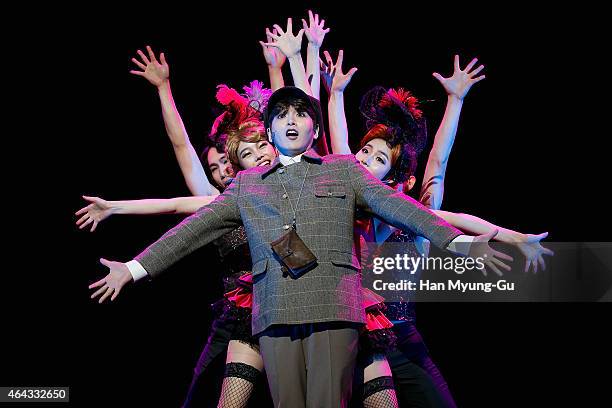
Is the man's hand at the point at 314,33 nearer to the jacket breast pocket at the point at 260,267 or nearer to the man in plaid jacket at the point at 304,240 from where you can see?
the man in plaid jacket at the point at 304,240

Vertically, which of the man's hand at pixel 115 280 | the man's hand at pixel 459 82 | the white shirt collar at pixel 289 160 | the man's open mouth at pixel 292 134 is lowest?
the man's hand at pixel 115 280

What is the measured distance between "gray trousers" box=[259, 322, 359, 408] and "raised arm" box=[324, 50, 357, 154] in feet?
3.65

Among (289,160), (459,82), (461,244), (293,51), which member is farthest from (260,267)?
(459,82)

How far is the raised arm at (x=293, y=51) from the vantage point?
350 cm

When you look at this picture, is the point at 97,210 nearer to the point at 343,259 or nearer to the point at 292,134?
the point at 292,134

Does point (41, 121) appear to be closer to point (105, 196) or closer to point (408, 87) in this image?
point (105, 196)

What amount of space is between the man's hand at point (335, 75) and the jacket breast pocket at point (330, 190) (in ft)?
3.30

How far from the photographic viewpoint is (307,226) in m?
2.64

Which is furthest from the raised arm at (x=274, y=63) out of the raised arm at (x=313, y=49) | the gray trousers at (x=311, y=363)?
the gray trousers at (x=311, y=363)

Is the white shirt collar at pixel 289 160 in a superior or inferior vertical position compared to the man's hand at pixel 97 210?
superior

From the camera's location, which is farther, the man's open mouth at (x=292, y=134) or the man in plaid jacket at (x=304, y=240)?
the man's open mouth at (x=292, y=134)

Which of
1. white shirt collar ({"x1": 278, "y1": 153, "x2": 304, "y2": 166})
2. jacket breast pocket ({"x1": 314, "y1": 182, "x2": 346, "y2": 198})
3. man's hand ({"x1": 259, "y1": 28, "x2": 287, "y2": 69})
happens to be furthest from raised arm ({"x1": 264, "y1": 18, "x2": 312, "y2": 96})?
jacket breast pocket ({"x1": 314, "y1": 182, "x2": 346, "y2": 198})

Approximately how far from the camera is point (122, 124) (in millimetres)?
4121

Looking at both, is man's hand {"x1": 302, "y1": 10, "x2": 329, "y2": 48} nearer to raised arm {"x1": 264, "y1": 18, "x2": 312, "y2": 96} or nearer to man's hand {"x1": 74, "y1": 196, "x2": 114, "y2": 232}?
raised arm {"x1": 264, "y1": 18, "x2": 312, "y2": 96}
